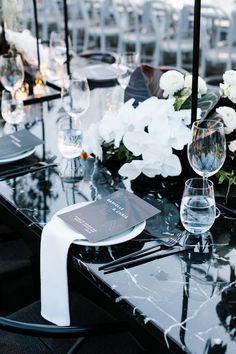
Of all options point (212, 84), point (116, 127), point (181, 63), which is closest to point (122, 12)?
point (181, 63)

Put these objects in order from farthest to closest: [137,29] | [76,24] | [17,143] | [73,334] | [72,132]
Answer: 1. [76,24]
2. [137,29]
3. [17,143]
4. [72,132]
5. [73,334]

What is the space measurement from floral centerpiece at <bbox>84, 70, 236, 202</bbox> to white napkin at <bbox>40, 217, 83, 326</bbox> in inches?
11.2

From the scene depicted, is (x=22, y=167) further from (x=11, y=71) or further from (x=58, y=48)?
(x=58, y=48)

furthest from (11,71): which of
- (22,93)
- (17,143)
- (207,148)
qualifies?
(207,148)

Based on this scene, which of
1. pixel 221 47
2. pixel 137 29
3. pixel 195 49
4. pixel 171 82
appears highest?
pixel 195 49

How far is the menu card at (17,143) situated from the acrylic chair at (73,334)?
0.50 m

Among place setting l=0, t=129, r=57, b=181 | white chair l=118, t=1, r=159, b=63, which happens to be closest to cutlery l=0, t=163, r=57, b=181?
place setting l=0, t=129, r=57, b=181

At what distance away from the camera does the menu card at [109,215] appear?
130 cm

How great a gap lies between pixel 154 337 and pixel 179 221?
0.40 metres

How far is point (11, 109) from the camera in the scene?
2.04 meters

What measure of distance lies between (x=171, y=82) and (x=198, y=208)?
0.46 meters

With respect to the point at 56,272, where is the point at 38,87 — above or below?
above

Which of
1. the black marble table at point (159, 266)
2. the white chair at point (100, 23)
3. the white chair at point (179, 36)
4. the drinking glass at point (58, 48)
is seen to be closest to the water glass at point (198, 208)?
the black marble table at point (159, 266)

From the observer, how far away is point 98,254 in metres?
1.27
